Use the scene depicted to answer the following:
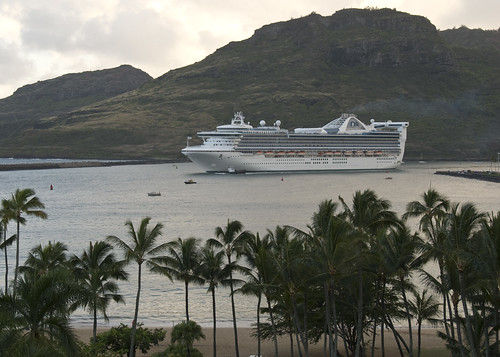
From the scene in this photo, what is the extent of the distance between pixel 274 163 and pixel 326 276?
142m

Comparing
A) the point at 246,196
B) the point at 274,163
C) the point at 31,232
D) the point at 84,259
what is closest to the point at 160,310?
the point at 84,259

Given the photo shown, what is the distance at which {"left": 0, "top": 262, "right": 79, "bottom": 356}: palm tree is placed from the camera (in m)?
15.2

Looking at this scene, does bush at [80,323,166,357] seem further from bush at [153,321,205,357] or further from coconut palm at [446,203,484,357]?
coconut palm at [446,203,484,357]

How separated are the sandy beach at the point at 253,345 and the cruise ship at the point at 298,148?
11892 cm

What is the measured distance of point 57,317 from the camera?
1569cm

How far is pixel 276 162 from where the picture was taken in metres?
163

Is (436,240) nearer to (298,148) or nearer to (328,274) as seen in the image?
(328,274)

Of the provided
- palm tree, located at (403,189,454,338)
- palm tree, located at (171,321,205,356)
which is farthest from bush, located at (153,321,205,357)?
palm tree, located at (403,189,454,338)

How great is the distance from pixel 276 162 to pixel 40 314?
148 m

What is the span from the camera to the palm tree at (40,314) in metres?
15.2

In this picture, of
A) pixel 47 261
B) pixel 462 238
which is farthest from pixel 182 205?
pixel 462 238

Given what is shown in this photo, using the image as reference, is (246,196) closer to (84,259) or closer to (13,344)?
(84,259)

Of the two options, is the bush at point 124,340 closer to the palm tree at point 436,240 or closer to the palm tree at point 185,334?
the palm tree at point 185,334

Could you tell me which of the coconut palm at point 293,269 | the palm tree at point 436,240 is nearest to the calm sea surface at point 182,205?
the palm tree at point 436,240
